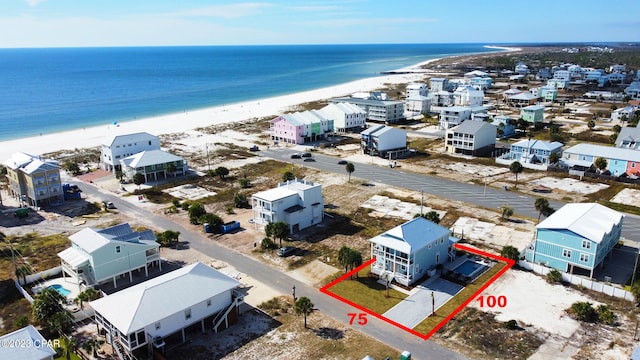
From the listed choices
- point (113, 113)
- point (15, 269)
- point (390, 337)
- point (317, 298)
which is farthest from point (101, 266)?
point (113, 113)

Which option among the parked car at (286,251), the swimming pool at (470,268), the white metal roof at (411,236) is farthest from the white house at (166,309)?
the swimming pool at (470,268)

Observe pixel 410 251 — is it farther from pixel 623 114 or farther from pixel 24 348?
pixel 623 114

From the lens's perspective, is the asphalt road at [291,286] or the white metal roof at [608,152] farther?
the white metal roof at [608,152]

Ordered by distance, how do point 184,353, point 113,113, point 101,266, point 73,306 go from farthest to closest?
point 113,113, point 101,266, point 73,306, point 184,353

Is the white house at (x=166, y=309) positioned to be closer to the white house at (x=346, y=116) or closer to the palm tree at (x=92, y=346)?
the palm tree at (x=92, y=346)

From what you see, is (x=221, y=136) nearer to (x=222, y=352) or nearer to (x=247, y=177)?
(x=247, y=177)

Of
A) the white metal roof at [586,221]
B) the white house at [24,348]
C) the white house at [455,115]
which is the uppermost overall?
the white house at [455,115]

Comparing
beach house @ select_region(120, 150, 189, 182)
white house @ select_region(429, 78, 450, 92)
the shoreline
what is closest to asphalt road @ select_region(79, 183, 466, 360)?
beach house @ select_region(120, 150, 189, 182)
